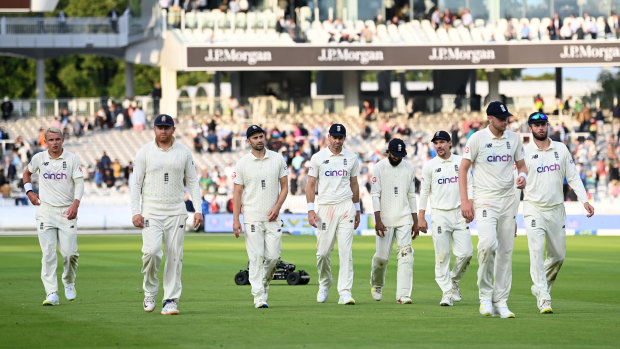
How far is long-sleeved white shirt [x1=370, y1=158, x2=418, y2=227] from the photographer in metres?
16.4

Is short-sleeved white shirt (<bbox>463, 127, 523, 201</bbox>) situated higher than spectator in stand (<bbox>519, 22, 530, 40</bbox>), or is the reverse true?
spectator in stand (<bbox>519, 22, 530, 40</bbox>)

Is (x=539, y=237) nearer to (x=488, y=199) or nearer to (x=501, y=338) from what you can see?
(x=488, y=199)

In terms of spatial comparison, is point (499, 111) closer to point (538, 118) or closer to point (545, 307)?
point (538, 118)

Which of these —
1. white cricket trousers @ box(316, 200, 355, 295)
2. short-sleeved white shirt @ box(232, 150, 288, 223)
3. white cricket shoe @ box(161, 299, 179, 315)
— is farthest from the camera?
white cricket trousers @ box(316, 200, 355, 295)

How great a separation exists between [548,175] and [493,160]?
3.33 feet

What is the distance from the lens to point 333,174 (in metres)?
16.0

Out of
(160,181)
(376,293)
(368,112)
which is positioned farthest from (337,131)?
(368,112)

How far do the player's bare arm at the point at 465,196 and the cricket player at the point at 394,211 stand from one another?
6.67 ft

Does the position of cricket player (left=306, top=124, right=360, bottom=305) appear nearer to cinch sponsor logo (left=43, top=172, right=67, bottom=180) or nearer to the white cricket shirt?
the white cricket shirt

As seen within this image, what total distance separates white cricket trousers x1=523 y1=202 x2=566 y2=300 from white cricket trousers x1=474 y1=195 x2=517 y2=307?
538 mm

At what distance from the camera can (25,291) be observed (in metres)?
18.5

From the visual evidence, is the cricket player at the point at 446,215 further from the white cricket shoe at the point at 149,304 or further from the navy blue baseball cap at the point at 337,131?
the white cricket shoe at the point at 149,304

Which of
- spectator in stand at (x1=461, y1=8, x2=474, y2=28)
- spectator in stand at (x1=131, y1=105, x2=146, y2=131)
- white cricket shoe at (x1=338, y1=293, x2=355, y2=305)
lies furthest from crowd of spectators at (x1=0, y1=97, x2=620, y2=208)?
white cricket shoe at (x1=338, y1=293, x2=355, y2=305)

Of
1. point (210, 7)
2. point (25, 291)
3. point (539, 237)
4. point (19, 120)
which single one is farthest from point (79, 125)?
point (539, 237)
